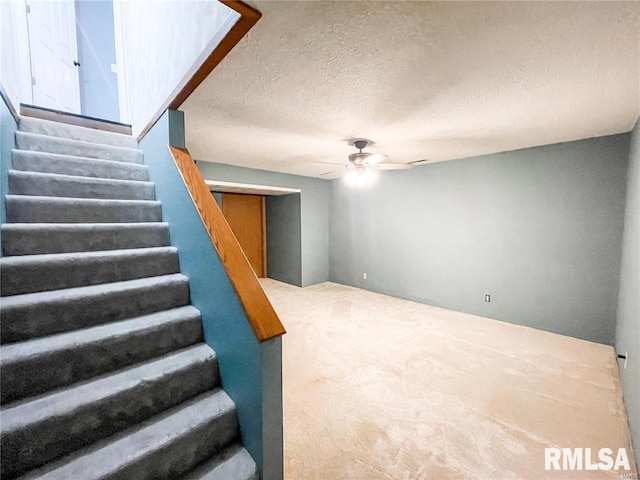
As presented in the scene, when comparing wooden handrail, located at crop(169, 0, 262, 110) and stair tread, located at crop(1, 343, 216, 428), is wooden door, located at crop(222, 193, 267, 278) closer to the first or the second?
wooden handrail, located at crop(169, 0, 262, 110)

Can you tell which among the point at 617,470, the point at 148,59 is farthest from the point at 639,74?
the point at 148,59

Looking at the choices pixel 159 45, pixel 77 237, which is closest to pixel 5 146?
pixel 77 237

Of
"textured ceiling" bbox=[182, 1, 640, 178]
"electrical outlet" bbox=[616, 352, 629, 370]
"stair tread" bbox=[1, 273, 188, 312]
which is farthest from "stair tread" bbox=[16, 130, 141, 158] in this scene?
"electrical outlet" bbox=[616, 352, 629, 370]

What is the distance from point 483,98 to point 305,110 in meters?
1.30

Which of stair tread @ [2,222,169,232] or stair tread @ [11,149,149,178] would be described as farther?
stair tread @ [11,149,149,178]

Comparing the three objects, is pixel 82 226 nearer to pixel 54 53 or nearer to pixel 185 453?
pixel 185 453

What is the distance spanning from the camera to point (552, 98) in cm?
194

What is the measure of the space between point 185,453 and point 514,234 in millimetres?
3887

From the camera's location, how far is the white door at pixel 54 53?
127 inches

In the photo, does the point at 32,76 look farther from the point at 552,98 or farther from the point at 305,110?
the point at 552,98

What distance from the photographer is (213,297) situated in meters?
1.54

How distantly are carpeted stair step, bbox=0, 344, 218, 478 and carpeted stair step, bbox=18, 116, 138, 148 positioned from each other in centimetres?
228

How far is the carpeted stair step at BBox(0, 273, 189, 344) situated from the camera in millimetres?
1264

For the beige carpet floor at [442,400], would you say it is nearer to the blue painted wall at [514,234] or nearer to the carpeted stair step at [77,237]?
the blue painted wall at [514,234]
